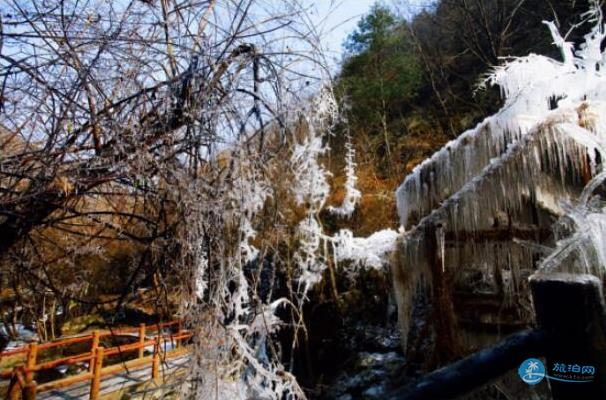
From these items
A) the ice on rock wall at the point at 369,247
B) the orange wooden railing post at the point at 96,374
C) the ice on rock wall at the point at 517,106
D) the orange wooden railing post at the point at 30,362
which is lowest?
the orange wooden railing post at the point at 96,374

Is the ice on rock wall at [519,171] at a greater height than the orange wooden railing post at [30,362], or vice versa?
the ice on rock wall at [519,171]

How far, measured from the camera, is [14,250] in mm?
1832

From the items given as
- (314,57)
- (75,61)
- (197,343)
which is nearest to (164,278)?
(197,343)

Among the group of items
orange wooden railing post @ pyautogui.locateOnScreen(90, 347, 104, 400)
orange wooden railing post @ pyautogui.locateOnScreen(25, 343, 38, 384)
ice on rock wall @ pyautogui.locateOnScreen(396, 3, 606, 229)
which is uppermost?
ice on rock wall @ pyautogui.locateOnScreen(396, 3, 606, 229)

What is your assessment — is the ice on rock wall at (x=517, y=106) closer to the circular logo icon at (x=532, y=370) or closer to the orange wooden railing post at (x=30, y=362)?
the circular logo icon at (x=532, y=370)

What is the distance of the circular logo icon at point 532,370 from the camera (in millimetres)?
961

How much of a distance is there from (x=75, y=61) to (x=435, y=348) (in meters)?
4.49

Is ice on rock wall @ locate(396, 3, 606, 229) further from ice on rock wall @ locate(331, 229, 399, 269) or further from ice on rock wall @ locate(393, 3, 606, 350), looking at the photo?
ice on rock wall @ locate(331, 229, 399, 269)

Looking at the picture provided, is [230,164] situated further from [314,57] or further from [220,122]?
[314,57]

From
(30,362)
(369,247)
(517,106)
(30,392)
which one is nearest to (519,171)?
(517,106)

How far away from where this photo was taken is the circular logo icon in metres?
0.96

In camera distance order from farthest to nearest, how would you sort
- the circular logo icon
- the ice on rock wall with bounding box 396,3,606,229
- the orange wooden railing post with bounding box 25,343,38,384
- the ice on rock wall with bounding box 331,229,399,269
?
the orange wooden railing post with bounding box 25,343,38,384
the ice on rock wall with bounding box 331,229,399,269
the ice on rock wall with bounding box 396,3,606,229
the circular logo icon

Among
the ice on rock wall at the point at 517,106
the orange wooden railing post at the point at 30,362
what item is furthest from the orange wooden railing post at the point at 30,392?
the ice on rock wall at the point at 517,106

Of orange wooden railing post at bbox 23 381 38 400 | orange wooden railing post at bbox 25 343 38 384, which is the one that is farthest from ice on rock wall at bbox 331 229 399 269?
orange wooden railing post at bbox 25 343 38 384
